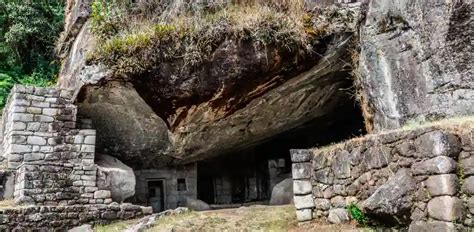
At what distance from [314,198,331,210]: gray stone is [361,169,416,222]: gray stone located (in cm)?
119

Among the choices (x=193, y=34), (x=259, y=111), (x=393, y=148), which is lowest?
(x=393, y=148)

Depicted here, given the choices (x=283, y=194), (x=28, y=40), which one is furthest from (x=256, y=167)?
(x=28, y=40)

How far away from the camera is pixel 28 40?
1579 cm

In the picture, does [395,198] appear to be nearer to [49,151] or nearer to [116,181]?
[116,181]

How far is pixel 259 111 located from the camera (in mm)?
9359

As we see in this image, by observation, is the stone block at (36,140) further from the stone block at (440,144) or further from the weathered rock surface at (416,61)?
the stone block at (440,144)

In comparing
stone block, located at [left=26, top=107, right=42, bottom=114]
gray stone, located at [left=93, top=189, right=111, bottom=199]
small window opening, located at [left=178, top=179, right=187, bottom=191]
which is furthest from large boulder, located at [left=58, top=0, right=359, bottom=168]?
gray stone, located at [left=93, top=189, right=111, bottom=199]

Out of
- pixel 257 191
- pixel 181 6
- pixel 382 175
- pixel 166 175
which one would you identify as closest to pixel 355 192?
pixel 382 175

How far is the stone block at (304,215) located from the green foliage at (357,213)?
834 millimetres

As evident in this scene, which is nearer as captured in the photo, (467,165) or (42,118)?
(467,165)

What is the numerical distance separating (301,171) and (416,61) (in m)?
2.38

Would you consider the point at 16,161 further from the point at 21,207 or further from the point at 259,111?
the point at 259,111

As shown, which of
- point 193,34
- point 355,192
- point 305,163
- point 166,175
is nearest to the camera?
point 355,192

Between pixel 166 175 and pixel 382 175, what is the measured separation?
330 inches
